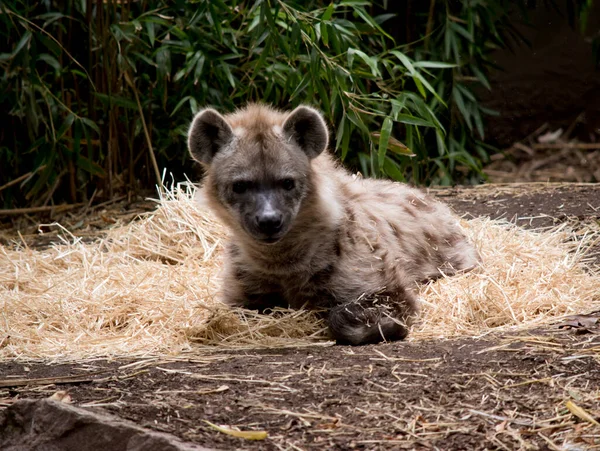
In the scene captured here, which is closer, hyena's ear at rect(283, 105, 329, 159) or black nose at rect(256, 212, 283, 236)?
black nose at rect(256, 212, 283, 236)

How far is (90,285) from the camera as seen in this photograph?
4402 millimetres

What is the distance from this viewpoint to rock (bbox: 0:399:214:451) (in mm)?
2270

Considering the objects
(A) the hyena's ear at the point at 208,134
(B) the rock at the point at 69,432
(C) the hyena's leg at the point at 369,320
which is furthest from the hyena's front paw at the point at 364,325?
(B) the rock at the point at 69,432

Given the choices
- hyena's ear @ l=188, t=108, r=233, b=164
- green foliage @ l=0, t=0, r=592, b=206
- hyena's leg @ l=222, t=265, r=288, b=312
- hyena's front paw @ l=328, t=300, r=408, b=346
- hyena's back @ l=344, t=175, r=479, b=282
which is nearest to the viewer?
hyena's front paw @ l=328, t=300, r=408, b=346

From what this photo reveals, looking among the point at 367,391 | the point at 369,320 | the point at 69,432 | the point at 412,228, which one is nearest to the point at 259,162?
the point at 369,320

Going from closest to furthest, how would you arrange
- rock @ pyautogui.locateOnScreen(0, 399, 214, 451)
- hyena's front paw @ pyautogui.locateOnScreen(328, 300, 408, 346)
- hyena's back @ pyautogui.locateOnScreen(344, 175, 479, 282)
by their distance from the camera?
rock @ pyautogui.locateOnScreen(0, 399, 214, 451), hyena's front paw @ pyautogui.locateOnScreen(328, 300, 408, 346), hyena's back @ pyautogui.locateOnScreen(344, 175, 479, 282)

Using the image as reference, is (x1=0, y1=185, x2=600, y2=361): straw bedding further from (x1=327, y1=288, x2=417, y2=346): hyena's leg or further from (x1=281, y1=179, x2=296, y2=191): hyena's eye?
(x1=281, y1=179, x2=296, y2=191): hyena's eye

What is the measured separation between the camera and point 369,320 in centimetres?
351

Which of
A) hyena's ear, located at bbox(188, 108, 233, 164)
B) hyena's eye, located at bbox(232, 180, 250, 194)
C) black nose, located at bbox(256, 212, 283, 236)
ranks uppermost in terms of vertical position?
hyena's ear, located at bbox(188, 108, 233, 164)

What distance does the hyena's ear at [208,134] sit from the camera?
12.1 ft

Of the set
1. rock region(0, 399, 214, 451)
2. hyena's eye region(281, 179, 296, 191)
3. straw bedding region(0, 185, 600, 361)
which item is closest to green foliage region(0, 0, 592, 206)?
straw bedding region(0, 185, 600, 361)

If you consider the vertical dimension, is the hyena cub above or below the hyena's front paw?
above

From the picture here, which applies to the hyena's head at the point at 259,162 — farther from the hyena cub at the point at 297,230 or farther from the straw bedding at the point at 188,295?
the straw bedding at the point at 188,295

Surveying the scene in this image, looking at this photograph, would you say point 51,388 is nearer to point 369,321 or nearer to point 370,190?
point 369,321
